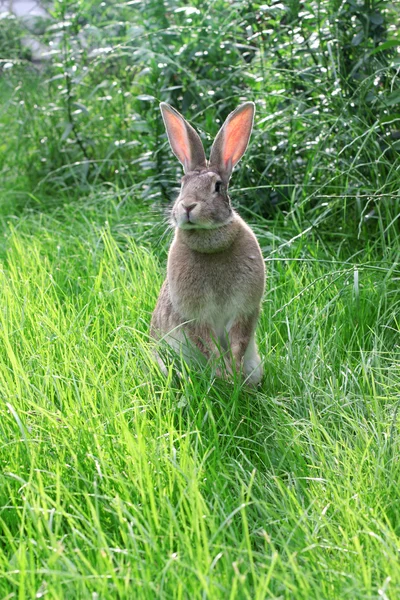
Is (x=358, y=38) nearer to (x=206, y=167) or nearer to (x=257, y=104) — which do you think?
(x=257, y=104)

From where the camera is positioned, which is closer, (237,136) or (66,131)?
(237,136)

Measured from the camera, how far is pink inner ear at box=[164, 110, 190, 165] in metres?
3.00

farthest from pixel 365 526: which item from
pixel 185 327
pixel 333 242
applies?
pixel 333 242

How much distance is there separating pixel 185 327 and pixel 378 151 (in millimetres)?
1453

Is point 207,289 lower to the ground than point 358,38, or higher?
lower

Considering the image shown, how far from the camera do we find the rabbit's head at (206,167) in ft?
8.98

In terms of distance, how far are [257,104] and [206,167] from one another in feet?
5.55

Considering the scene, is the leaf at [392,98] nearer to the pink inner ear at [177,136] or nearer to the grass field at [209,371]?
the grass field at [209,371]

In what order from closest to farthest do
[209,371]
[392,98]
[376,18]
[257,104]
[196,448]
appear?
[196,448], [209,371], [392,98], [376,18], [257,104]

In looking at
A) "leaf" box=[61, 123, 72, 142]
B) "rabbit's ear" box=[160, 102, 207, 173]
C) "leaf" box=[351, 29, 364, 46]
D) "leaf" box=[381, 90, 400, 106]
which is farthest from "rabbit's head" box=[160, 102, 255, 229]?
"leaf" box=[61, 123, 72, 142]

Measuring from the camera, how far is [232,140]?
2.97m

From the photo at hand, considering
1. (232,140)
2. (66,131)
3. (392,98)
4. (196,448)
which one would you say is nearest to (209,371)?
(196,448)

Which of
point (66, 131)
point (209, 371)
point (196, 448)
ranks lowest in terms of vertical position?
point (209, 371)

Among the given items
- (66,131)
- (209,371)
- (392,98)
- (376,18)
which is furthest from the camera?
(66,131)
